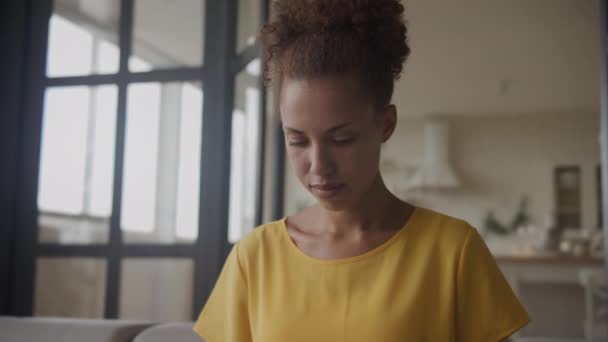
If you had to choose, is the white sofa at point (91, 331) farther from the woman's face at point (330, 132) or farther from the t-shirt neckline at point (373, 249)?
the woman's face at point (330, 132)

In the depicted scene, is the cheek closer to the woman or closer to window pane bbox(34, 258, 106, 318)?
the woman

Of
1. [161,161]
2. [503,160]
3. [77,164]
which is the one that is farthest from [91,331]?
[503,160]

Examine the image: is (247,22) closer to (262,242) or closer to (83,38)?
(83,38)

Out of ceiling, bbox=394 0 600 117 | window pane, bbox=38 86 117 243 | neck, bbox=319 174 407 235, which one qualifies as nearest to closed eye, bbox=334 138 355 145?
neck, bbox=319 174 407 235

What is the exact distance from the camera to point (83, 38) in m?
2.18

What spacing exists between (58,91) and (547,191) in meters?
6.96

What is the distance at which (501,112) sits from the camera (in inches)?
317

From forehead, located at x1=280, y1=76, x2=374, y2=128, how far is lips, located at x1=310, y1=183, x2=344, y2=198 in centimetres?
8

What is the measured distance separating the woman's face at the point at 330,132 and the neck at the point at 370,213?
0.23 feet

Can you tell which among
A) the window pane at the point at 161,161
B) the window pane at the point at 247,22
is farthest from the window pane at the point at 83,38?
the window pane at the point at 247,22

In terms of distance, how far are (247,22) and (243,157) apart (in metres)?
0.42

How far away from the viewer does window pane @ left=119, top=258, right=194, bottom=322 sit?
78.3 inches

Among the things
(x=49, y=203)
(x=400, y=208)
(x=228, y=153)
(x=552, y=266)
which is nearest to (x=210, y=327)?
(x=400, y=208)

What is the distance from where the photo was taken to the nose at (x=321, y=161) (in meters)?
0.79
